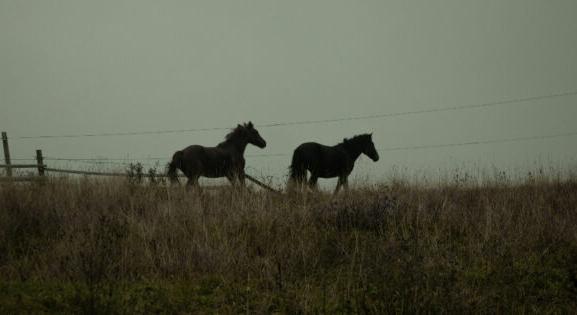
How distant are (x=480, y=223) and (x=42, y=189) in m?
7.87

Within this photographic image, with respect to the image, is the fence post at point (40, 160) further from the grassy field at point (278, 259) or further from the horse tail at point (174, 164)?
the grassy field at point (278, 259)

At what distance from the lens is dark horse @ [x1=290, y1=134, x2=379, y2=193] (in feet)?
44.6

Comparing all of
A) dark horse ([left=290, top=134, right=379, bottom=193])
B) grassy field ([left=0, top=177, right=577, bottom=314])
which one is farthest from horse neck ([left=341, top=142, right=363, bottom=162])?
grassy field ([left=0, top=177, right=577, bottom=314])

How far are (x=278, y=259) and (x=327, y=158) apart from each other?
9.21 m

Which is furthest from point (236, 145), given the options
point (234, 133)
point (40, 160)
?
point (40, 160)

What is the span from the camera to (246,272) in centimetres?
479

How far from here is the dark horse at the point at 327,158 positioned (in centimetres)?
1360

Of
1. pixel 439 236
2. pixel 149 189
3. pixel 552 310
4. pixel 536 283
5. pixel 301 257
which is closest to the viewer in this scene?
pixel 552 310

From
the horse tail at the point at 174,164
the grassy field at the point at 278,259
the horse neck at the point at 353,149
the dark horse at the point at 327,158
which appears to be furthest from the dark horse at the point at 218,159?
the grassy field at the point at 278,259

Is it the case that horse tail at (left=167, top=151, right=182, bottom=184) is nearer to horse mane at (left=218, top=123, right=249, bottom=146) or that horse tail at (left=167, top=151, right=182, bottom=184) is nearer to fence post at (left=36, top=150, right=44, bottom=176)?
horse mane at (left=218, top=123, right=249, bottom=146)

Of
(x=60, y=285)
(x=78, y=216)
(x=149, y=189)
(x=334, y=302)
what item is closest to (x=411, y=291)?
(x=334, y=302)

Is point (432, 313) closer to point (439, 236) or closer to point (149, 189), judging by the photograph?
point (439, 236)

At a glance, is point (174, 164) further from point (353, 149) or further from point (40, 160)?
point (40, 160)

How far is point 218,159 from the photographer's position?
1264 cm
